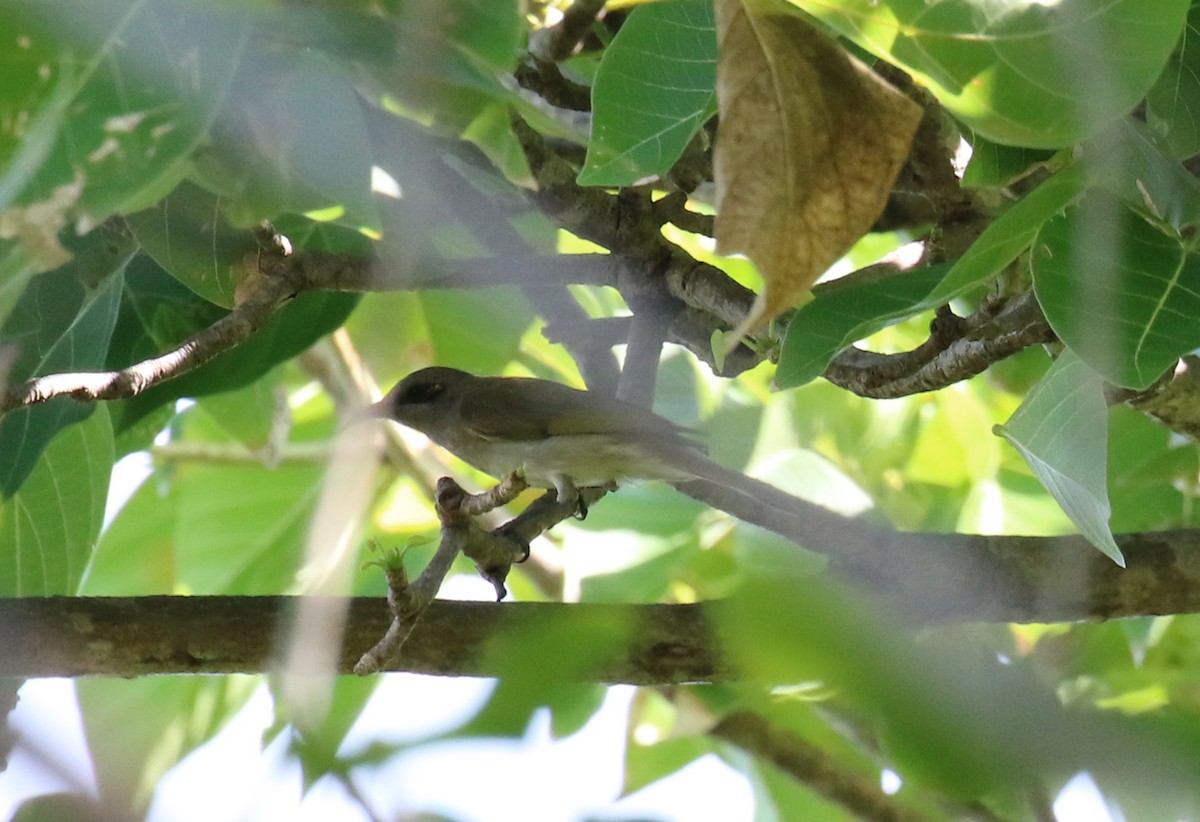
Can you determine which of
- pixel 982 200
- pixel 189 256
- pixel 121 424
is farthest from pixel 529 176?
pixel 121 424

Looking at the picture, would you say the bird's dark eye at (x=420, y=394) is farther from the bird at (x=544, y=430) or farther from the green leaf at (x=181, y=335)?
the green leaf at (x=181, y=335)

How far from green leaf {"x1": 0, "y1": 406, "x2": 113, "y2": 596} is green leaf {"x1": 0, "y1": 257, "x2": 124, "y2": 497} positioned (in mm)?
73

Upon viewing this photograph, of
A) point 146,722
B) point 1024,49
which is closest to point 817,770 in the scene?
point 1024,49

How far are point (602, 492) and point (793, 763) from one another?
1.02 metres

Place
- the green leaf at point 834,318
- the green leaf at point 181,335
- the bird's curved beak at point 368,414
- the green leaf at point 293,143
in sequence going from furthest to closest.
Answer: the bird's curved beak at point 368,414 → the green leaf at point 181,335 → the green leaf at point 834,318 → the green leaf at point 293,143

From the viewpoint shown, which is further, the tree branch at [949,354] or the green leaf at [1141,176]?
the tree branch at [949,354]

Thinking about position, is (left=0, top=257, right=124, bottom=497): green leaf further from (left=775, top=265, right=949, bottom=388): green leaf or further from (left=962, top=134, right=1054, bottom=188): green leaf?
(left=962, top=134, right=1054, bottom=188): green leaf

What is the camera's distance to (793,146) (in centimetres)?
55

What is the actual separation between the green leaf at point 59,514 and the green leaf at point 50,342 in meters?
0.07

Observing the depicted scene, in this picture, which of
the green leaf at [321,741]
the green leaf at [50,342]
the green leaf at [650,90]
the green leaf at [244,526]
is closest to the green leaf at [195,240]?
the green leaf at [50,342]

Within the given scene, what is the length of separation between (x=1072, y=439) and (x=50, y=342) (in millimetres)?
863

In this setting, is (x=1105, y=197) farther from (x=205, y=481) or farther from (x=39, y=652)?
(x=205, y=481)

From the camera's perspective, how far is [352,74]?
73 centimetres

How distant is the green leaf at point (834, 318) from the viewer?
81cm
